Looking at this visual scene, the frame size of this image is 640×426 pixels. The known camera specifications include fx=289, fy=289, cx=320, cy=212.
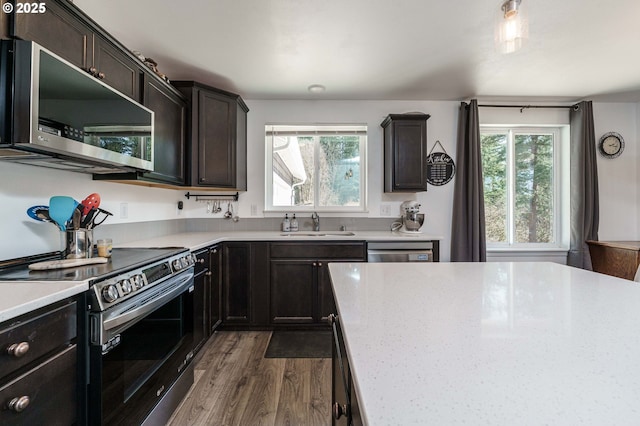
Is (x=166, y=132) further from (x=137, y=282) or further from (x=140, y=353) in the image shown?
(x=140, y=353)

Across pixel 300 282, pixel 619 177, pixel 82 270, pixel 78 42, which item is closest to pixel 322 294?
pixel 300 282

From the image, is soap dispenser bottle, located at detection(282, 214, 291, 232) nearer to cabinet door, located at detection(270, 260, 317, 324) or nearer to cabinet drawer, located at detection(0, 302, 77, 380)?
cabinet door, located at detection(270, 260, 317, 324)

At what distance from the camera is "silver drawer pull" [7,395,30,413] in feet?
2.68

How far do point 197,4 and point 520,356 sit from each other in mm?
2251

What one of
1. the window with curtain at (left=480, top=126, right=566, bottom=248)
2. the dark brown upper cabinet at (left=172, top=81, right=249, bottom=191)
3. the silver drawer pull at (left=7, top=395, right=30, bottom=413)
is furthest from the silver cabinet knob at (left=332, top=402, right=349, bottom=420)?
the window with curtain at (left=480, top=126, right=566, bottom=248)

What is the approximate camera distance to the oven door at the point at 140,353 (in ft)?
3.72

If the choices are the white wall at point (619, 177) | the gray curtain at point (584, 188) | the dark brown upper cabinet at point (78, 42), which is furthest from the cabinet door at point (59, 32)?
the white wall at point (619, 177)

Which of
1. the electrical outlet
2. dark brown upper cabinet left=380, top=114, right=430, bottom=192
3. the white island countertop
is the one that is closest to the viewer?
the white island countertop

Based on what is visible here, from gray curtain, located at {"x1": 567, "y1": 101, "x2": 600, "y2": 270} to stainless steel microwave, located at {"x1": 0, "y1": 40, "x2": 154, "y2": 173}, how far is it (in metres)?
4.22

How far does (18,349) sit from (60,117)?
932 mm

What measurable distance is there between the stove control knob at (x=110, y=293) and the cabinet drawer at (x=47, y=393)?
18 centimetres

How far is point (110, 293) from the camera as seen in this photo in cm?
117

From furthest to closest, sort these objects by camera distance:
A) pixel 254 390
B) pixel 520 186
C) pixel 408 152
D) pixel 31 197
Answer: pixel 520 186
pixel 408 152
pixel 254 390
pixel 31 197

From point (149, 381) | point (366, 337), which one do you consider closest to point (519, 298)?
point (366, 337)
